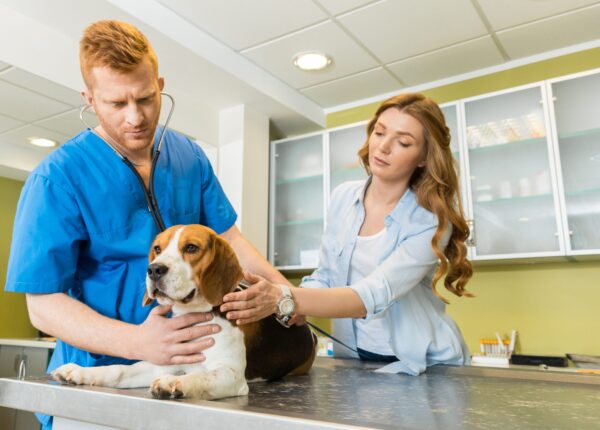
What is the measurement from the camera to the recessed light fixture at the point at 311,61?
9.80 feet

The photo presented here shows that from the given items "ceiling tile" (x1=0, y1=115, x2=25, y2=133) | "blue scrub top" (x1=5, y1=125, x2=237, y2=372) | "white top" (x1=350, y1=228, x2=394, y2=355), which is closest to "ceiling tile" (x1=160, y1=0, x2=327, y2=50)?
"ceiling tile" (x1=0, y1=115, x2=25, y2=133)

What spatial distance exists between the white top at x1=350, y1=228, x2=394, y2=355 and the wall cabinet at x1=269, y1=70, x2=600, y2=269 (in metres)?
1.57

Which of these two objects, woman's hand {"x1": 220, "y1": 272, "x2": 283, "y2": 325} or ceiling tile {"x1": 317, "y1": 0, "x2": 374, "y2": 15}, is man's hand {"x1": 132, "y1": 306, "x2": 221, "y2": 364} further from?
ceiling tile {"x1": 317, "y1": 0, "x2": 374, "y2": 15}

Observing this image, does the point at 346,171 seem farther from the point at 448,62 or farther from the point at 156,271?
the point at 156,271

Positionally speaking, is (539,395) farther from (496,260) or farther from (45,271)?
(496,260)

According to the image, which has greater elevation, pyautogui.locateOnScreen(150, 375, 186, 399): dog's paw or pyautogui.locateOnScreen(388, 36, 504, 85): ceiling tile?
pyautogui.locateOnScreen(388, 36, 504, 85): ceiling tile

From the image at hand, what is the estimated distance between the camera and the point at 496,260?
2863 mm

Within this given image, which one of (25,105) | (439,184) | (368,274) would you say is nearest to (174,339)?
(368,274)

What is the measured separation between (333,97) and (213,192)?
2546 mm

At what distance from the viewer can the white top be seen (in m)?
1.46

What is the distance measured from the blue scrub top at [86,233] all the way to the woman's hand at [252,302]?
23 centimetres

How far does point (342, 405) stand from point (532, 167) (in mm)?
2492

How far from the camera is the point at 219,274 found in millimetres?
842

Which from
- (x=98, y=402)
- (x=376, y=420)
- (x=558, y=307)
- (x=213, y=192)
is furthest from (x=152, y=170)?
(x=558, y=307)
